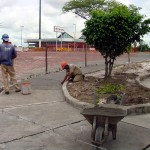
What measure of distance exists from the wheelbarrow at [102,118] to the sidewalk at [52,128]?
19cm

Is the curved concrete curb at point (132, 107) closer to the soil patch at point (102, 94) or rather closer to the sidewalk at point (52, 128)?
the sidewalk at point (52, 128)

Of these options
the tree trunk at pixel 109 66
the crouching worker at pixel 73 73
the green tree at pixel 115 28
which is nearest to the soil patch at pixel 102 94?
the crouching worker at pixel 73 73

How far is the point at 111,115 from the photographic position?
438 centimetres

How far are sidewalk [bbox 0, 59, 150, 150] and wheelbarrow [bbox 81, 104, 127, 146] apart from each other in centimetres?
19

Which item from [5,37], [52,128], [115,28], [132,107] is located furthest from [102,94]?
[5,37]

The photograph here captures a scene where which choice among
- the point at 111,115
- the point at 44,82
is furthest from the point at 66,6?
the point at 111,115

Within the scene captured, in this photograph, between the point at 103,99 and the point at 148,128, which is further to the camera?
the point at 103,99

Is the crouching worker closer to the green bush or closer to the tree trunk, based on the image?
the tree trunk

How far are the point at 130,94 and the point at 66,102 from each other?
65.8 inches

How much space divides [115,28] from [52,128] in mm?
4639

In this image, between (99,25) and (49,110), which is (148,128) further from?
(99,25)

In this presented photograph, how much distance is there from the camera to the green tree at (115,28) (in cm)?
902

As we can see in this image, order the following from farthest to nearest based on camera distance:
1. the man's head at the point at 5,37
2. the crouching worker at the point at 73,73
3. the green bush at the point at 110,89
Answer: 1. the crouching worker at the point at 73,73
2. the man's head at the point at 5,37
3. the green bush at the point at 110,89

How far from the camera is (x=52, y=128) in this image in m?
5.40
